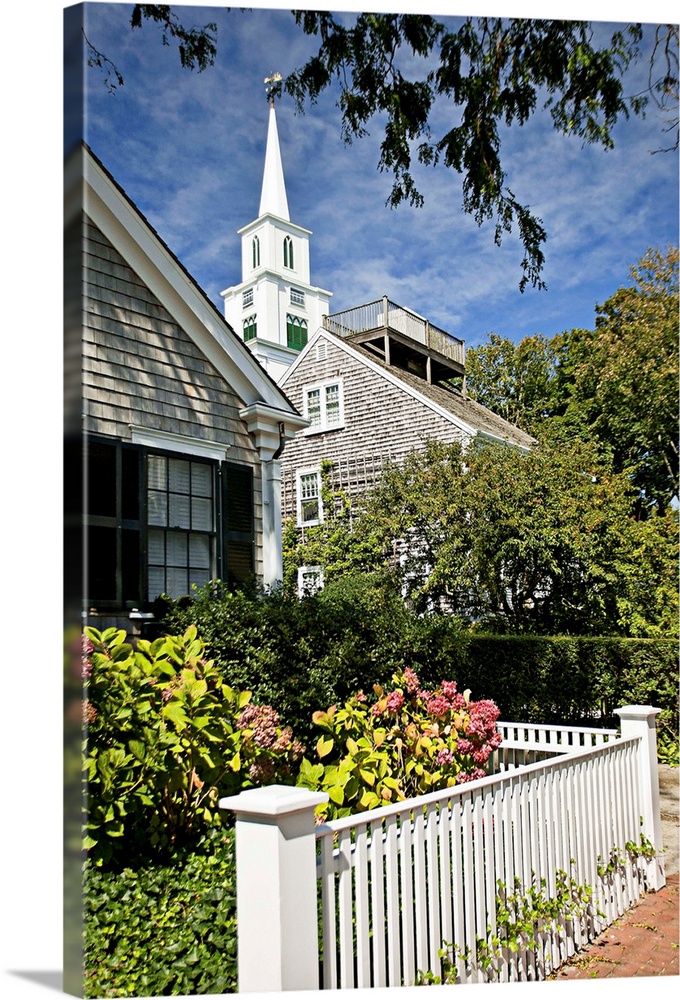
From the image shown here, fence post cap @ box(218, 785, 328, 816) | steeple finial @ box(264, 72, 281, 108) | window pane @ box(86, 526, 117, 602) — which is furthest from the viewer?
steeple finial @ box(264, 72, 281, 108)

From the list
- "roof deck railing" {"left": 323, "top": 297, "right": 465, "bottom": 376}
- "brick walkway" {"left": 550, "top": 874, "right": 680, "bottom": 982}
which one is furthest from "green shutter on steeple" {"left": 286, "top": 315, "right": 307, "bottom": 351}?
"brick walkway" {"left": 550, "top": 874, "right": 680, "bottom": 982}

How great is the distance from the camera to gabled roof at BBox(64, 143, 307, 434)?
3025 mm

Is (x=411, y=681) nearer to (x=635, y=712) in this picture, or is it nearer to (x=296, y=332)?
(x=635, y=712)

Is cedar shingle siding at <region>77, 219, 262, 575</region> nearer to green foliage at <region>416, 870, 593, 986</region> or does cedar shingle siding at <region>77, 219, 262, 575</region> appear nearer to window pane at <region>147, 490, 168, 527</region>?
window pane at <region>147, 490, 168, 527</region>

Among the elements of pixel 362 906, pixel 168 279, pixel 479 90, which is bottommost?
pixel 362 906

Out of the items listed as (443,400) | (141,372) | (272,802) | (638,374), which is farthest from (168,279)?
(272,802)

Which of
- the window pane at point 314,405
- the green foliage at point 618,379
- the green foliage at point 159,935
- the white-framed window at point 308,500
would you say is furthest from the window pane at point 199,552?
the green foliage at point 618,379

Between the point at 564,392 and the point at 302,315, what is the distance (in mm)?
1286

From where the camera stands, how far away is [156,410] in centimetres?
354

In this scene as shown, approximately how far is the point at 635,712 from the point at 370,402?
1.88 meters

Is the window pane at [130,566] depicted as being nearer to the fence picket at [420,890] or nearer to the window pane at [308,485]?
the window pane at [308,485]

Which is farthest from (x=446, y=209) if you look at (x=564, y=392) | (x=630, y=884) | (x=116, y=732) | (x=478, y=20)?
(x=630, y=884)

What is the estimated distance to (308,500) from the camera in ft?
12.4

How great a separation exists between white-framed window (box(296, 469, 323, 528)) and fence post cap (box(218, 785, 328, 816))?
1771mm
